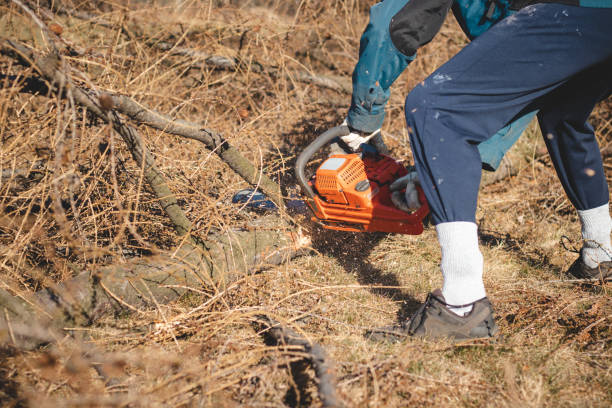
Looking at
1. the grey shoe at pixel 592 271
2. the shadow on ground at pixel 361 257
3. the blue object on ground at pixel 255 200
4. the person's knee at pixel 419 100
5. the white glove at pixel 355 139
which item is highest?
the person's knee at pixel 419 100

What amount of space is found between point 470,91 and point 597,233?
1.40 meters

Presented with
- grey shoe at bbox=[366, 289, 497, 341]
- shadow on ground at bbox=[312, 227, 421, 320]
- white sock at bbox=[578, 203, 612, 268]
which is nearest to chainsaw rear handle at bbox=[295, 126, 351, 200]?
shadow on ground at bbox=[312, 227, 421, 320]

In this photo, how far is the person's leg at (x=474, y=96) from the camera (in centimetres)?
163

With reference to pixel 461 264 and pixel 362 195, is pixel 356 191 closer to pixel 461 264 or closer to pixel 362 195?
pixel 362 195

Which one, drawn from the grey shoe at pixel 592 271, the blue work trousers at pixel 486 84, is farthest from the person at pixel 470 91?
the grey shoe at pixel 592 271

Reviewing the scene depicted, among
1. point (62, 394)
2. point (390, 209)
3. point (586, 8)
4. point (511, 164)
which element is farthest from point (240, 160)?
point (511, 164)

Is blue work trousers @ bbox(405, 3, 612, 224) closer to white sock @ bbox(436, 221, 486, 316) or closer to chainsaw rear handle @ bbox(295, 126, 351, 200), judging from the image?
white sock @ bbox(436, 221, 486, 316)

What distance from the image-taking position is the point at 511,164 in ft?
13.5

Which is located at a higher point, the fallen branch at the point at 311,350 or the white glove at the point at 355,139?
the white glove at the point at 355,139

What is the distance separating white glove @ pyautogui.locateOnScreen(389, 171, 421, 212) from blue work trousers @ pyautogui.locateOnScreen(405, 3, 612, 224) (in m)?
0.34

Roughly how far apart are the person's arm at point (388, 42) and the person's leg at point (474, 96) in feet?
1.01

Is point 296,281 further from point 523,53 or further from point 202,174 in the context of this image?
point 523,53

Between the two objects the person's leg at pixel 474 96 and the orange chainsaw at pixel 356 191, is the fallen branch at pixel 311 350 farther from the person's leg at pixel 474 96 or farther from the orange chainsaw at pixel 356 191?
the orange chainsaw at pixel 356 191

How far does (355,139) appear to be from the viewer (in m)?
2.39
